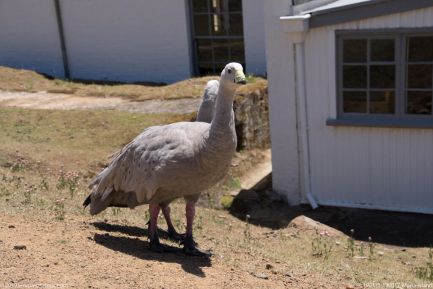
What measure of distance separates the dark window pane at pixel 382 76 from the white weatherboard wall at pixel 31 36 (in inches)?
433

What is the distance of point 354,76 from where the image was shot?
10328 millimetres

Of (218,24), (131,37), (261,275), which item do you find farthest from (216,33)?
→ (261,275)

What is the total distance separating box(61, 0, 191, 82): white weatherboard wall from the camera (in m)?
17.0

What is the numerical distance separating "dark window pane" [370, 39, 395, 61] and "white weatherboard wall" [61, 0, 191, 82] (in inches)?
299

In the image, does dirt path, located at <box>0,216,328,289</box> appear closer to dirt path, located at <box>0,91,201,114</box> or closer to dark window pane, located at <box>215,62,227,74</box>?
dirt path, located at <box>0,91,201,114</box>

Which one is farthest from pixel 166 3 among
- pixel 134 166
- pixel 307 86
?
pixel 134 166

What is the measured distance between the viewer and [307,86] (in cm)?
1068

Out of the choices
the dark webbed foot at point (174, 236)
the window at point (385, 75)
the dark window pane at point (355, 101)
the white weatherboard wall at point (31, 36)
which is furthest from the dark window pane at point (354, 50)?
the white weatherboard wall at point (31, 36)

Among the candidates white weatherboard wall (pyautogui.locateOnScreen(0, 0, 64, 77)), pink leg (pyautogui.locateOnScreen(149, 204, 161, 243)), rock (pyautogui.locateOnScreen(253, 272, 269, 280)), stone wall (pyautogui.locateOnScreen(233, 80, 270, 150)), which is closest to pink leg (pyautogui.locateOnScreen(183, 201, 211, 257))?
pink leg (pyautogui.locateOnScreen(149, 204, 161, 243))

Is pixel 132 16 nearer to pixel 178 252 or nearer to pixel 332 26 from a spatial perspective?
pixel 332 26

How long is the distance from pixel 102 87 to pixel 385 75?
8909mm

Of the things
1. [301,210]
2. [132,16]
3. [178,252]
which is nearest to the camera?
[178,252]

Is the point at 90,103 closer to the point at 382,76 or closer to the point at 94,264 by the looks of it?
the point at 382,76

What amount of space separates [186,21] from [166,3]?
697 millimetres
